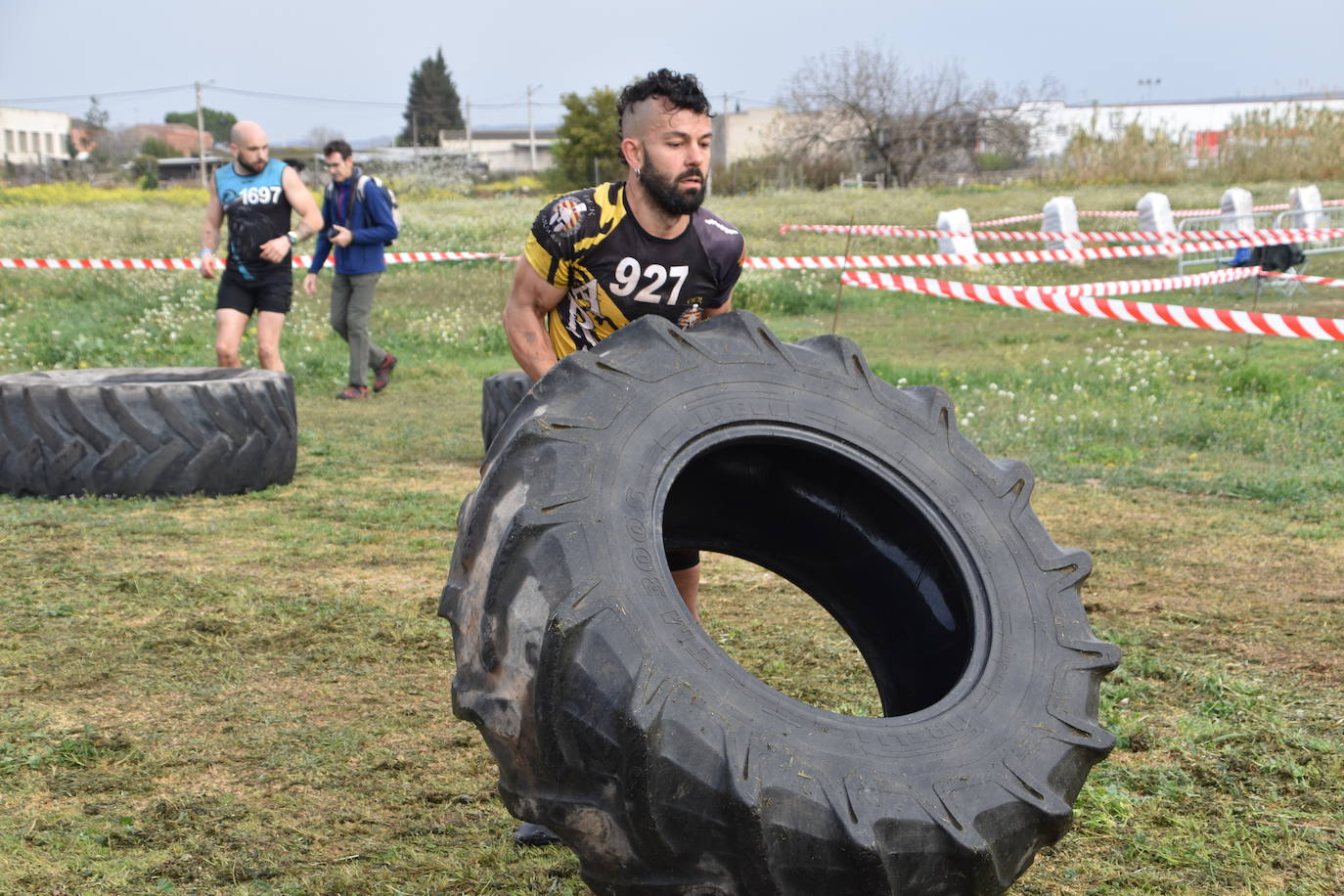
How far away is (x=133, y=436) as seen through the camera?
6781 millimetres

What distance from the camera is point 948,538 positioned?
3.04 meters

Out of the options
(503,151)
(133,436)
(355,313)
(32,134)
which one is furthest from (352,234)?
(32,134)

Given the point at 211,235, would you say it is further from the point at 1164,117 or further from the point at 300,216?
the point at 1164,117

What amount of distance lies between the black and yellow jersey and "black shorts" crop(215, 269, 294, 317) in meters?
5.22

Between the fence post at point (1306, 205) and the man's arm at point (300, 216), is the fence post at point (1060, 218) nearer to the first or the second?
the fence post at point (1306, 205)

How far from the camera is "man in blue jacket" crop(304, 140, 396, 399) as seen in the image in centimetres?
1047

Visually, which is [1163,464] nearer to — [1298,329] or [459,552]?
[1298,329]

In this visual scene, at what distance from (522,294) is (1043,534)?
5.77 ft

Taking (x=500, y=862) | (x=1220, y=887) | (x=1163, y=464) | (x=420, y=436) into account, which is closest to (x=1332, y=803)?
(x=1220, y=887)

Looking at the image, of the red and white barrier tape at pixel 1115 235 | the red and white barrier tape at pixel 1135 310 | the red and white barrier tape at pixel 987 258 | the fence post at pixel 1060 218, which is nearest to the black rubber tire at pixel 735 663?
the red and white barrier tape at pixel 1135 310

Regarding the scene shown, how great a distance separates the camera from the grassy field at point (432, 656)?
308 centimetres

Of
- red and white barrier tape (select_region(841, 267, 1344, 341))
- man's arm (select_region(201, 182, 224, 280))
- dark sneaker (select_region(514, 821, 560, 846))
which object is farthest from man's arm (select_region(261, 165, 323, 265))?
dark sneaker (select_region(514, 821, 560, 846))

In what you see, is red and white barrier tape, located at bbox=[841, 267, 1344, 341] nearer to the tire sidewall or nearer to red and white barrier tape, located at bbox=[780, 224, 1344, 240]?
red and white barrier tape, located at bbox=[780, 224, 1344, 240]

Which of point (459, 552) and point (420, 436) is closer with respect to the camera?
point (459, 552)
